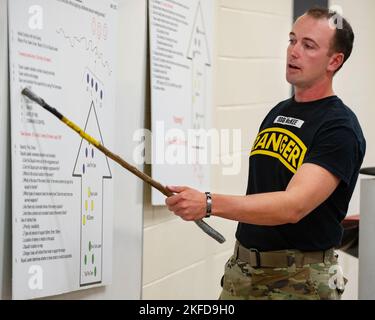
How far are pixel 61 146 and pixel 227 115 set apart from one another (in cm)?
134

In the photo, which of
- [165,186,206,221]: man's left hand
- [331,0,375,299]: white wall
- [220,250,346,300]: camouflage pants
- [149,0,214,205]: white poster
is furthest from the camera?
[331,0,375,299]: white wall

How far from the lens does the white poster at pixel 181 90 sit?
8.45 ft

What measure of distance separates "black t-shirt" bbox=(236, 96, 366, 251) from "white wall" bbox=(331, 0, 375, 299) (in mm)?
2295

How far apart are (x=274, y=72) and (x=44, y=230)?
78.4 inches

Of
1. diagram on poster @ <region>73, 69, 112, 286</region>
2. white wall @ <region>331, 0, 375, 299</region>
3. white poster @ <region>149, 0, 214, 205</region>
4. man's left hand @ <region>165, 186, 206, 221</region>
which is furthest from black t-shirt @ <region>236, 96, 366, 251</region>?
white wall @ <region>331, 0, 375, 299</region>

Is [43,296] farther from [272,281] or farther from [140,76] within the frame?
[140,76]

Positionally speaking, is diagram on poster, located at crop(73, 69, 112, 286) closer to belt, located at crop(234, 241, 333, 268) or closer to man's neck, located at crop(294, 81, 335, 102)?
belt, located at crop(234, 241, 333, 268)

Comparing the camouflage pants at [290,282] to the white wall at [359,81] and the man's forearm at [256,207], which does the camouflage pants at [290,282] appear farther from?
the white wall at [359,81]

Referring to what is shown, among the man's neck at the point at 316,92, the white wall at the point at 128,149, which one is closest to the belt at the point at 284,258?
the man's neck at the point at 316,92

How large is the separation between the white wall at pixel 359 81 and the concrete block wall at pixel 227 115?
0.76m

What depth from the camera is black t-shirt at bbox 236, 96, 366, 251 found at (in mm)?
1867

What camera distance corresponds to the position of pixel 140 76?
2.51m
